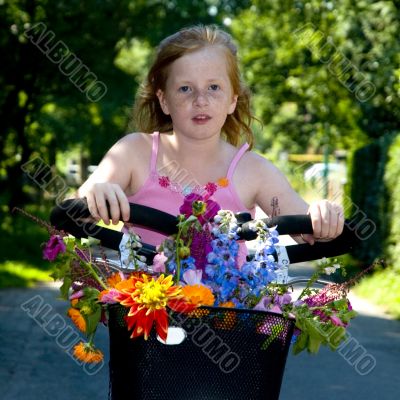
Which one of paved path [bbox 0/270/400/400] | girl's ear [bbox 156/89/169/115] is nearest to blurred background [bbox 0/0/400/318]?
paved path [bbox 0/270/400/400]

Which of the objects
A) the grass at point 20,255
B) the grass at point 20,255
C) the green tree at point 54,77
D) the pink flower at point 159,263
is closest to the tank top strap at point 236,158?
the pink flower at point 159,263

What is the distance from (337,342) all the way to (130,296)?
0.53 m

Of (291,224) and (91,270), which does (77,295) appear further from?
(291,224)

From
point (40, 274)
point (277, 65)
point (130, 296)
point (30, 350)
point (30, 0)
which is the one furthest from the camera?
point (277, 65)

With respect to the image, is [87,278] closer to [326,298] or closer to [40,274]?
[326,298]

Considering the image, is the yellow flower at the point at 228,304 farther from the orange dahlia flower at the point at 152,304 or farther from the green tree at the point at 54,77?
the green tree at the point at 54,77

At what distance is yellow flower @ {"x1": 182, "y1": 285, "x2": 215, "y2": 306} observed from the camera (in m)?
1.84

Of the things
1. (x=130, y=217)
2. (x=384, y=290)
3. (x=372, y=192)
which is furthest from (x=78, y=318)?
(x=372, y=192)

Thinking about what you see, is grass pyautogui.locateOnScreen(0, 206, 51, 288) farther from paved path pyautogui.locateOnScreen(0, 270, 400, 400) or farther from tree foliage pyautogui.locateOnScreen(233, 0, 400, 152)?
tree foliage pyautogui.locateOnScreen(233, 0, 400, 152)

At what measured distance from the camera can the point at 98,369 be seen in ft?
18.6

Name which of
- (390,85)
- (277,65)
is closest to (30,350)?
(390,85)

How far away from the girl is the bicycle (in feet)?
2.13

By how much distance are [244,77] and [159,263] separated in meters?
5.12

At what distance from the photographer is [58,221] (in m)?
2.11
